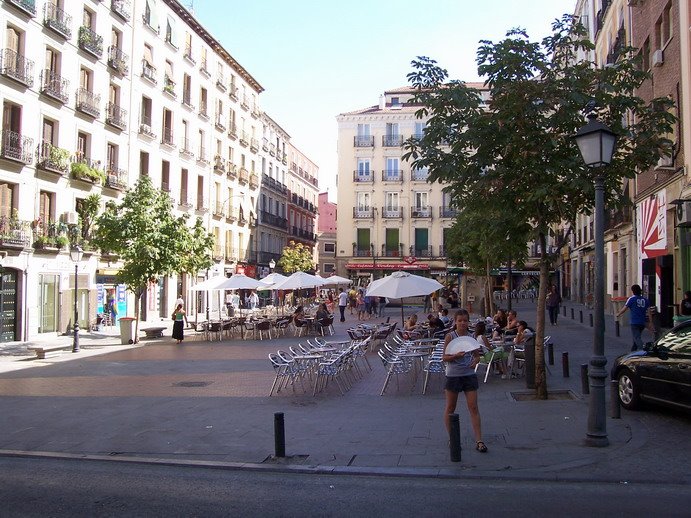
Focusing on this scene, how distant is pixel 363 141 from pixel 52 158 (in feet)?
124

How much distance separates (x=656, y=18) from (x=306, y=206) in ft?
179

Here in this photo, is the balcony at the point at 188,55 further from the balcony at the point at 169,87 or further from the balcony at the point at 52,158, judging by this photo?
the balcony at the point at 52,158

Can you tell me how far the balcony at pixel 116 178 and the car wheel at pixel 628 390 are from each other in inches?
1049

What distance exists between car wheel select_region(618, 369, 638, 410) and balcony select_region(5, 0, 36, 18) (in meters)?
25.0

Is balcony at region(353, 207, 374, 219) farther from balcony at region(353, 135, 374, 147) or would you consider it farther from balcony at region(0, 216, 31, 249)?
balcony at region(0, 216, 31, 249)

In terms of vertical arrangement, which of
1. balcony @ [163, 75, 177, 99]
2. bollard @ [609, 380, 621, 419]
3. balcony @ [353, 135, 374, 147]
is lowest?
bollard @ [609, 380, 621, 419]

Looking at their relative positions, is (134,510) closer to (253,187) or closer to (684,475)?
(684,475)

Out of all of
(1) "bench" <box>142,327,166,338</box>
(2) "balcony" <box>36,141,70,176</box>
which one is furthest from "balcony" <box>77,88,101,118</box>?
(1) "bench" <box>142,327,166,338</box>

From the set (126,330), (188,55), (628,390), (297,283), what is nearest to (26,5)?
(126,330)

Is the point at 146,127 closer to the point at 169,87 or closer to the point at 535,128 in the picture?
the point at 169,87

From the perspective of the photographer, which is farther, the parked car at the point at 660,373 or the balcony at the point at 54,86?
the balcony at the point at 54,86

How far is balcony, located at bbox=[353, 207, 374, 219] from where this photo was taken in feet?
198

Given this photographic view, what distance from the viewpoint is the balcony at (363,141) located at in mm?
60250

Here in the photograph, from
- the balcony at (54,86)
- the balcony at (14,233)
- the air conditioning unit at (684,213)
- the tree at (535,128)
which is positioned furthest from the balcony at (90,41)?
the air conditioning unit at (684,213)
